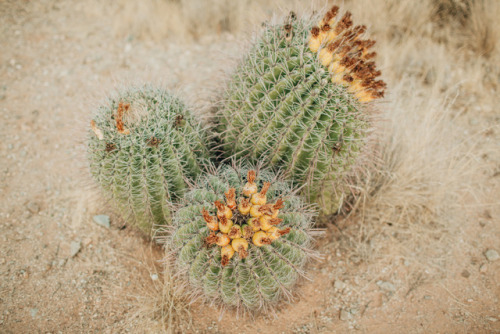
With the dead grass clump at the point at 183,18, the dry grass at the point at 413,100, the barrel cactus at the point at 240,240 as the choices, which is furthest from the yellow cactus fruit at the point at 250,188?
the dead grass clump at the point at 183,18

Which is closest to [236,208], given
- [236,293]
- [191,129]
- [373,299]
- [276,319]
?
[236,293]

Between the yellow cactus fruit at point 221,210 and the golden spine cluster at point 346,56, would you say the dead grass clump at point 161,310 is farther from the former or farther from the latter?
the golden spine cluster at point 346,56

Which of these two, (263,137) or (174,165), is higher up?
(263,137)

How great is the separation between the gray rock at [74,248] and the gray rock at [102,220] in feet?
0.82

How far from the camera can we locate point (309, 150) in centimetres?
243

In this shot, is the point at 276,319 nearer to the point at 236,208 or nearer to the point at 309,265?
the point at 309,265

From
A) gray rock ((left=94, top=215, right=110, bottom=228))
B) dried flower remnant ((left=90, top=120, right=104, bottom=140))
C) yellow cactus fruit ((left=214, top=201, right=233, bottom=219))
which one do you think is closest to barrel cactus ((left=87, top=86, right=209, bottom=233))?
dried flower remnant ((left=90, top=120, right=104, bottom=140))

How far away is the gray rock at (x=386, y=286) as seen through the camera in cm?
297

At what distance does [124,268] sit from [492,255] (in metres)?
3.19

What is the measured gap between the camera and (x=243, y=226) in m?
2.16

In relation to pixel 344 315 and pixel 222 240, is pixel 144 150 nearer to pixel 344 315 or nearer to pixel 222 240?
pixel 222 240

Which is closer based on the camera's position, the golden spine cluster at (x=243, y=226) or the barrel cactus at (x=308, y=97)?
the golden spine cluster at (x=243, y=226)

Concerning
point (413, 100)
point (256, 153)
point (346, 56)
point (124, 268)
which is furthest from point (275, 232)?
point (413, 100)

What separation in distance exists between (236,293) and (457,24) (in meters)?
5.07
